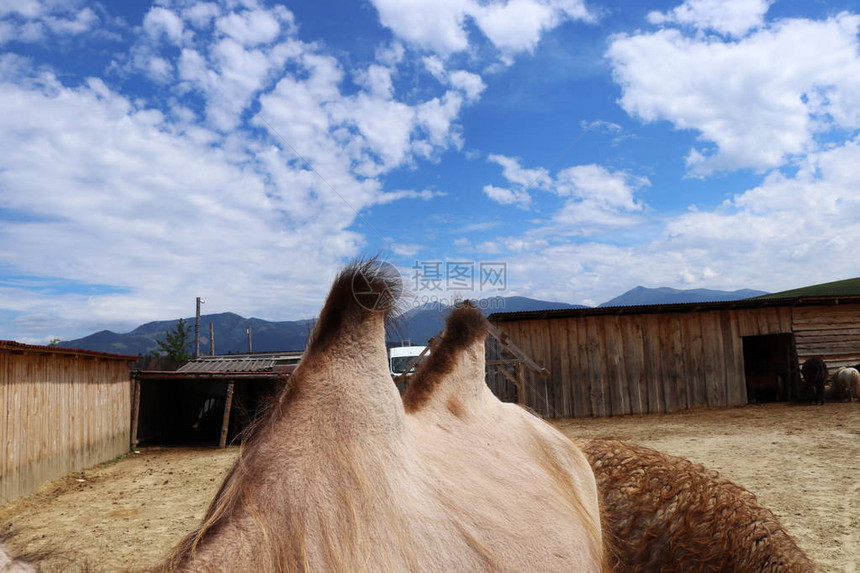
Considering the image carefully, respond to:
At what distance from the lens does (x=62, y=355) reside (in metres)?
11.2

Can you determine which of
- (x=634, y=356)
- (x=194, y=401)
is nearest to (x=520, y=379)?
(x=634, y=356)

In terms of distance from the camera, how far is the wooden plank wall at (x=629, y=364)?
17.6 meters

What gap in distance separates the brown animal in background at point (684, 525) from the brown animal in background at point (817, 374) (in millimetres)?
18749

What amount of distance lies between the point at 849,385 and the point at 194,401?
2363 centimetres

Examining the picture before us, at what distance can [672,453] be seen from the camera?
9.97 meters

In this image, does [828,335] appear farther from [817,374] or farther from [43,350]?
[43,350]

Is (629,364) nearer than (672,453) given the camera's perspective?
No

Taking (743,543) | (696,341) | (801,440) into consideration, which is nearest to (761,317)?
(696,341)

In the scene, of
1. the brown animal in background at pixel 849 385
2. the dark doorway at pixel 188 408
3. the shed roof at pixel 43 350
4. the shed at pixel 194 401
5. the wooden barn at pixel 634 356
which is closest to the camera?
the shed roof at pixel 43 350

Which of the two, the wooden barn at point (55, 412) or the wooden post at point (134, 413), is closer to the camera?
the wooden barn at point (55, 412)

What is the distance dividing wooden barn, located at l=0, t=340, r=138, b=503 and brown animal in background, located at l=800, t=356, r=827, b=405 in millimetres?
21541

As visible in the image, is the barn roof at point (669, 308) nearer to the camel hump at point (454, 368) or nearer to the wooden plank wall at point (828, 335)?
the wooden plank wall at point (828, 335)

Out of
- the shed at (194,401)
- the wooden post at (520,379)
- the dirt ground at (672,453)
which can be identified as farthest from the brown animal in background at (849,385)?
the shed at (194,401)

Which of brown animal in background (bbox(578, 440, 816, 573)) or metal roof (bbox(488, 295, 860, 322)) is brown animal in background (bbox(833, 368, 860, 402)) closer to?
metal roof (bbox(488, 295, 860, 322))
